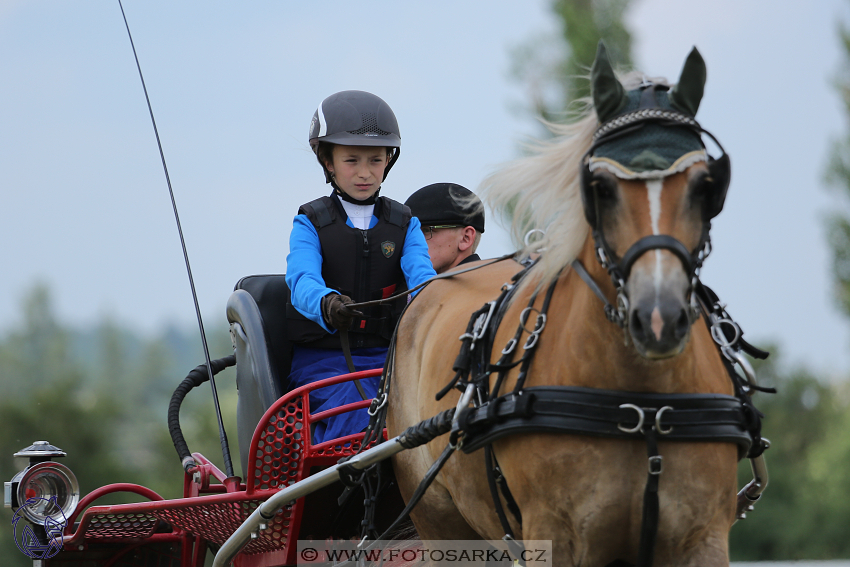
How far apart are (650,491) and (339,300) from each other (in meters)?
1.56

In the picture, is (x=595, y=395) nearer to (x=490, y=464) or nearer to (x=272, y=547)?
(x=490, y=464)

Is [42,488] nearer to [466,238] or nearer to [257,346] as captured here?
[257,346]

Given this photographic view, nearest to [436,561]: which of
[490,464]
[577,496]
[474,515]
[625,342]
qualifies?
[474,515]

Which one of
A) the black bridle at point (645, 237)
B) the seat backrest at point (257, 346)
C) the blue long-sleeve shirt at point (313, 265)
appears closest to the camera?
the black bridle at point (645, 237)

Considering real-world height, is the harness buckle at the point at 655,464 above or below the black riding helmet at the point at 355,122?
below

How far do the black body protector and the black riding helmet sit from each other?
11.6 inches

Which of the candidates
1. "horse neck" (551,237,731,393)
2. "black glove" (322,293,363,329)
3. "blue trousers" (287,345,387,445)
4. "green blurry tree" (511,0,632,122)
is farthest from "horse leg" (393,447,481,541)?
"green blurry tree" (511,0,632,122)

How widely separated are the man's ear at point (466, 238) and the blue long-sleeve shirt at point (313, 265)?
0.90m

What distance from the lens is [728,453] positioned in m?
2.31

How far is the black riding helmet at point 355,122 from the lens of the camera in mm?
3867

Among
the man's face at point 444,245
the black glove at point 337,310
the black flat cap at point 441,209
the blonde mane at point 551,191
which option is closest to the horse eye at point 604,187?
the blonde mane at point 551,191

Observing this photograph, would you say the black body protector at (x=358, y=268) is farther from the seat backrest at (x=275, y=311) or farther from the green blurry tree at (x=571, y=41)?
the green blurry tree at (x=571, y=41)

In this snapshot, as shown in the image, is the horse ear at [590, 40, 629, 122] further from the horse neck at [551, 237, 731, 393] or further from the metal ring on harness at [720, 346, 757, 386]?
the metal ring on harness at [720, 346, 757, 386]

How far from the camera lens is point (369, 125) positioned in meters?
3.89
